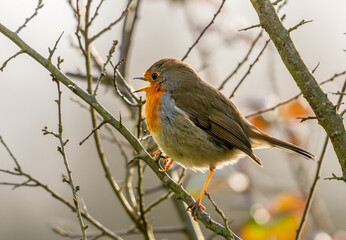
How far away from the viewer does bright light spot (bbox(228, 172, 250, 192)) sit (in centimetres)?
495

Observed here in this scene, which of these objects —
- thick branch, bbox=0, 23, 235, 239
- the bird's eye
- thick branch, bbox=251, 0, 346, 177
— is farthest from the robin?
thick branch, bbox=251, 0, 346, 177

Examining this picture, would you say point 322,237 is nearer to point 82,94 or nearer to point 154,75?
point 154,75

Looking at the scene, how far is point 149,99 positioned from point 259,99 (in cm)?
119

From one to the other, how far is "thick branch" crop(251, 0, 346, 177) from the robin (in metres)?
1.02

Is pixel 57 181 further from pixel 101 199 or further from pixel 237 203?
pixel 237 203

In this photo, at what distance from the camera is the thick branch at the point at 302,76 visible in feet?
9.66

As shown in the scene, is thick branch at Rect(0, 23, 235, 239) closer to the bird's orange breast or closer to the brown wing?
the bird's orange breast

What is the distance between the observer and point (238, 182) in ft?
16.4

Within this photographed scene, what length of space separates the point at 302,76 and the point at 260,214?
186 centimetres

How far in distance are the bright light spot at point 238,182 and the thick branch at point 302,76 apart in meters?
2.08

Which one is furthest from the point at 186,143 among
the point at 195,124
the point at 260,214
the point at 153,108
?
the point at 260,214

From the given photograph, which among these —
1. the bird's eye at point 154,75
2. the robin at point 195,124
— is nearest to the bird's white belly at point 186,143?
the robin at point 195,124

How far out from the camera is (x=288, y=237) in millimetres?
4250

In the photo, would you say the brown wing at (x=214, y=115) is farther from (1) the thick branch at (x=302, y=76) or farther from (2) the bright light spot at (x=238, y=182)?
(1) the thick branch at (x=302, y=76)
